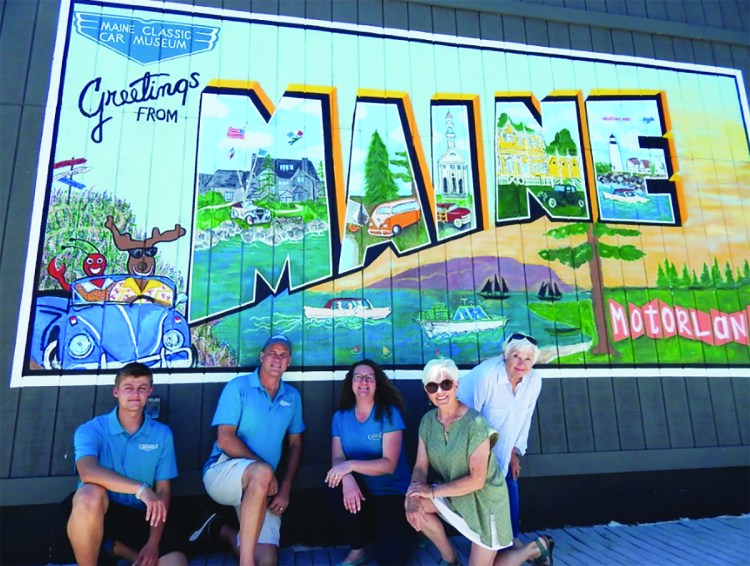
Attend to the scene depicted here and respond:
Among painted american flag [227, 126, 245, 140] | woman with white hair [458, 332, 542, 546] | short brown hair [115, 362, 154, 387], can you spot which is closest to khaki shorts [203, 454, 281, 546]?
short brown hair [115, 362, 154, 387]

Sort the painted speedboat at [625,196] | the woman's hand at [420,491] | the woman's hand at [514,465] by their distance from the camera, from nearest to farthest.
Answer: the woman's hand at [420,491] < the woman's hand at [514,465] < the painted speedboat at [625,196]

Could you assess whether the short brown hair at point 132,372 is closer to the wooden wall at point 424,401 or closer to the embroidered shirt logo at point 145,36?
the wooden wall at point 424,401

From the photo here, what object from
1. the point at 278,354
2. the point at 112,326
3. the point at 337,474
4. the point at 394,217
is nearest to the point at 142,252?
the point at 112,326

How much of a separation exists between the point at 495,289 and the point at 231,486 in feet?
7.55

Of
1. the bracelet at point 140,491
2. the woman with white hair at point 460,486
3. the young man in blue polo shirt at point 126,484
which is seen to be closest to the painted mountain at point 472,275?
the woman with white hair at point 460,486

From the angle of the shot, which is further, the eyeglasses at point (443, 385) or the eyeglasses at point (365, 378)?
the eyeglasses at point (365, 378)

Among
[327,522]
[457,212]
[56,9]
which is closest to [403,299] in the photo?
[457,212]

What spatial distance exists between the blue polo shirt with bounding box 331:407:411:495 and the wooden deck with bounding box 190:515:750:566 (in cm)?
46

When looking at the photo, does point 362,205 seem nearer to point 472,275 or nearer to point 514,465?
point 472,275

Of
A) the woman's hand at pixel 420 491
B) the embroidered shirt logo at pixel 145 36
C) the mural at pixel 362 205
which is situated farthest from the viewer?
the embroidered shirt logo at pixel 145 36

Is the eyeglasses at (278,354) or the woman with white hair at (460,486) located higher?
the eyeglasses at (278,354)

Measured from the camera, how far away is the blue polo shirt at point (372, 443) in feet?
9.81

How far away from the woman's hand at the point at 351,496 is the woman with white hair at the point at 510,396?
2.73ft

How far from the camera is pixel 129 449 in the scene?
274 cm
